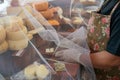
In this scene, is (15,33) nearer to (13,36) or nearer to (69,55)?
(13,36)

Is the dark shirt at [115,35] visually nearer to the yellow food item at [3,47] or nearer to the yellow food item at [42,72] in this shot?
the yellow food item at [42,72]

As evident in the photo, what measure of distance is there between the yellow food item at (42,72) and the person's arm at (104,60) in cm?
30

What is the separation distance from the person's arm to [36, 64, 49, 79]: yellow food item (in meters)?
0.30

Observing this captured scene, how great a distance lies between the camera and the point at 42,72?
3.08 feet

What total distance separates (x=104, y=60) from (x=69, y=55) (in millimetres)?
185

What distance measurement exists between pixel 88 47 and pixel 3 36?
0.50 m

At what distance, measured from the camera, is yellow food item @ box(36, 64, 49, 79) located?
93 cm

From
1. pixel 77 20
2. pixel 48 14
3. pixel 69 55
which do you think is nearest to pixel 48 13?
pixel 48 14

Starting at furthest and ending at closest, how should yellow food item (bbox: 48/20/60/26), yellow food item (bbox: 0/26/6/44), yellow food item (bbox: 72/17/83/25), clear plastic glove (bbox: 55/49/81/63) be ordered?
yellow food item (bbox: 72/17/83/25) < yellow food item (bbox: 48/20/60/26) < clear plastic glove (bbox: 55/49/81/63) < yellow food item (bbox: 0/26/6/44)

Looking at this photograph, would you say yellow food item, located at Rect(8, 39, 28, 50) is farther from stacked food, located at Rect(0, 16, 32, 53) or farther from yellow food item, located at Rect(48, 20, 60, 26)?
yellow food item, located at Rect(48, 20, 60, 26)

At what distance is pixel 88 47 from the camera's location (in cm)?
120

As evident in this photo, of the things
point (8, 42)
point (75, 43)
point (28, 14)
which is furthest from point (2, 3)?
point (75, 43)

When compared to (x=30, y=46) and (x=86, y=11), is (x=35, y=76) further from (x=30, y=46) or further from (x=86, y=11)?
(x=86, y=11)

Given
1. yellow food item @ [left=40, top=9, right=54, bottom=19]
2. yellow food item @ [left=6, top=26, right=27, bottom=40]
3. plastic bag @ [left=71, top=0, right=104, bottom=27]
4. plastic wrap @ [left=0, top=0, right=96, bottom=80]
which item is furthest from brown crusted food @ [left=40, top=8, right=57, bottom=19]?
yellow food item @ [left=6, top=26, right=27, bottom=40]
